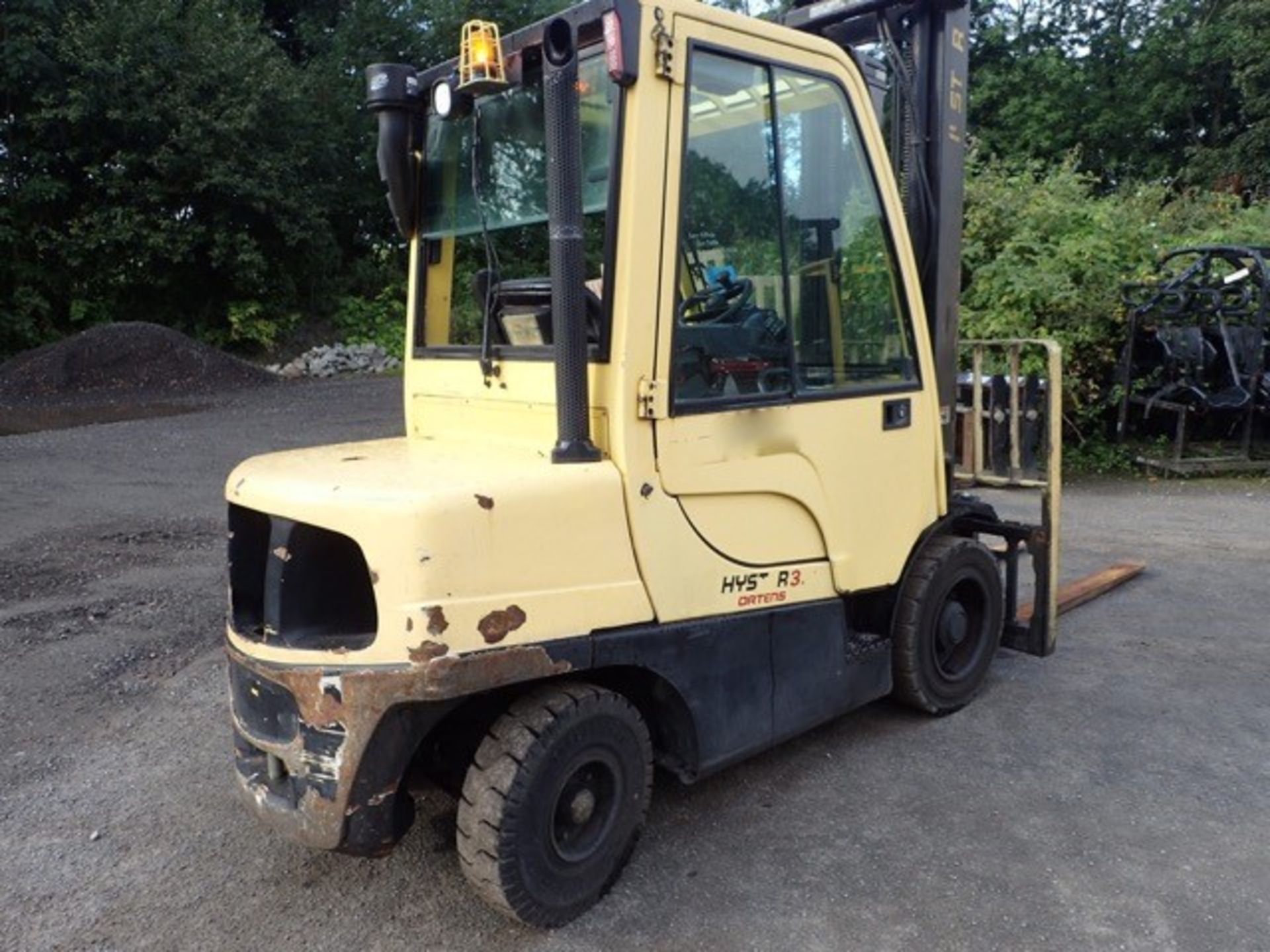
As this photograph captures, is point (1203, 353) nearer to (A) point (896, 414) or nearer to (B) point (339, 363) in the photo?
(A) point (896, 414)

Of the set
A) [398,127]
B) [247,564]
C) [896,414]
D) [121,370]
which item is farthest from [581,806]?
[121,370]

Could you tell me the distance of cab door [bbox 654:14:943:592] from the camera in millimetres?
3043

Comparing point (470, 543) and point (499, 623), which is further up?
point (470, 543)

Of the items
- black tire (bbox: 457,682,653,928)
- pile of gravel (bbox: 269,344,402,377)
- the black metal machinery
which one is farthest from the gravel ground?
pile of gravel (bbox: 269,344,402,377)

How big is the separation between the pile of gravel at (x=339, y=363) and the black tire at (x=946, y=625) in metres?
17.4

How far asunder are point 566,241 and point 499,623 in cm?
106

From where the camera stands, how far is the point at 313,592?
2883 mm

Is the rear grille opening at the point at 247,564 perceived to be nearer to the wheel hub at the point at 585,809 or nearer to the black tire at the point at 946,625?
the wheel hub at the point at 585,809

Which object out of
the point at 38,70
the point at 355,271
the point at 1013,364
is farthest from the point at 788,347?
the point at 355,271

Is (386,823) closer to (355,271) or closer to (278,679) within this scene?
(278,679)

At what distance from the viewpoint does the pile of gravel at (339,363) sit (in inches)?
806

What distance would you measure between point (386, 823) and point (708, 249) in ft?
6.44

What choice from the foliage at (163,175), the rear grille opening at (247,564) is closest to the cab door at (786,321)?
the rear grille opening at (247,564)

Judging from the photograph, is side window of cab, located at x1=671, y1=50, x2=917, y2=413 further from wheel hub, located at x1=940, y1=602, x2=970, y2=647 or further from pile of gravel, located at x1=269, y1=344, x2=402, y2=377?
pile of gravel, located at x1=269, y1=344, x2=402, y2=377
